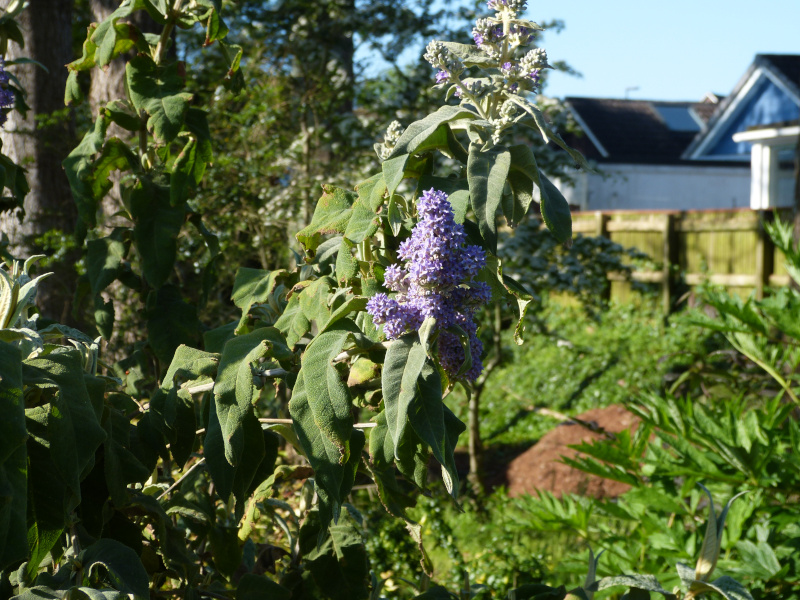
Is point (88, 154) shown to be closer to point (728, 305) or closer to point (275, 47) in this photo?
point (728, 305)

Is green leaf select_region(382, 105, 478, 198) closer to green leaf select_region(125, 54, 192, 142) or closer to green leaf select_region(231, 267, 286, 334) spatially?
Result: green leaf select_region(231, 267, 286, 334)

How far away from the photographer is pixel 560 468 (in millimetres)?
6641

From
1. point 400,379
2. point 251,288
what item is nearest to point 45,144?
point 251,288

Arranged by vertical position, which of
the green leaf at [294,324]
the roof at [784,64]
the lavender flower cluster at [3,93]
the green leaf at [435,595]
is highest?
the roof at [784,64]

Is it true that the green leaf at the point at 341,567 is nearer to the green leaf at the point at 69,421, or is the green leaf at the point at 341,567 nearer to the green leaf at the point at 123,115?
the green leaf at the point at 69,421

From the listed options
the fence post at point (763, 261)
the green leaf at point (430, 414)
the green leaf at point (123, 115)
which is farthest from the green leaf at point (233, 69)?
the fence post at point (763, 261)

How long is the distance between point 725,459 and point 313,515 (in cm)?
155

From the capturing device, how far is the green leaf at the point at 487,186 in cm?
111

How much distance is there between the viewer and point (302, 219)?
5.69 metres

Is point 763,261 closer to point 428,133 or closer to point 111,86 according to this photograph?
point 111,86

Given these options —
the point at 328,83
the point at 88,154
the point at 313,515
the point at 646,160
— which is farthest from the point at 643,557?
the point at 646,160

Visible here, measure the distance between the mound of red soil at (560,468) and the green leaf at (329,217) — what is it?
15.7 feet

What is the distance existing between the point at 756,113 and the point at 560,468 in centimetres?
1615

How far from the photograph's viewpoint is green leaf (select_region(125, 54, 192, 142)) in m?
1.87
